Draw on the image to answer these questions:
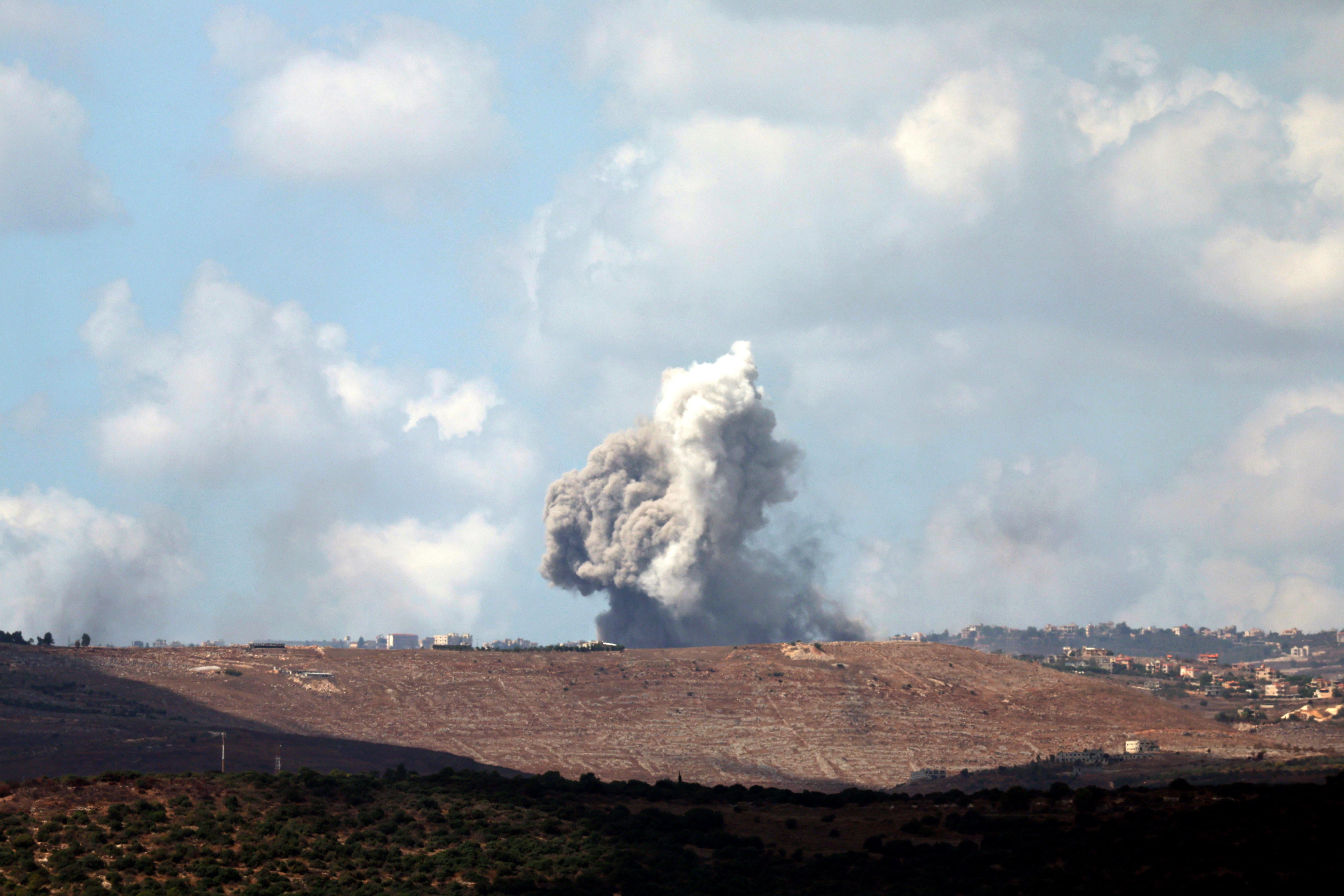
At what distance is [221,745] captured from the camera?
102 m

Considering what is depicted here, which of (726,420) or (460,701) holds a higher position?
(726,420)

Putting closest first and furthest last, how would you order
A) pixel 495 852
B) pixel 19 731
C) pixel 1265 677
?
pixel 495 852 < pixel 19 731 < pixel 1265 677

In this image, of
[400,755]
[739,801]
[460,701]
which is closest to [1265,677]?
[460,701]

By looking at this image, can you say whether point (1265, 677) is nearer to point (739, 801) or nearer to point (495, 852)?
point (739, 801)

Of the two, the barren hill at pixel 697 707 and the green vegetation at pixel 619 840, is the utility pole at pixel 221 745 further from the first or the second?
the green vegetation at pixel 619 840

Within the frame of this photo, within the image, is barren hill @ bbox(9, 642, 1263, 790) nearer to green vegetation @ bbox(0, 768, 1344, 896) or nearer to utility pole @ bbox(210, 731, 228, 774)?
utility pole @ bbox(210, 731, 228, 774)

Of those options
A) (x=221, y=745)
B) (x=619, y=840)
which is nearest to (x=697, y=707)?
(x=221, y=745)

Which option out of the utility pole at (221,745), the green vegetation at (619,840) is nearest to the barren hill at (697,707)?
the utility pole at (221,745)

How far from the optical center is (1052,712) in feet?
438

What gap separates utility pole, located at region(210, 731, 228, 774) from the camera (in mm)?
85812

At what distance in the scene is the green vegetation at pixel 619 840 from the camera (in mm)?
48344

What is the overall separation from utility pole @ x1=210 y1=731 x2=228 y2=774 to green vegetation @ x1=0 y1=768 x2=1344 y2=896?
2453 centimetres

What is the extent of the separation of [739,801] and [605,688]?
7221 centimetres

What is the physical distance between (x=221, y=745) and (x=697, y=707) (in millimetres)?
47171
